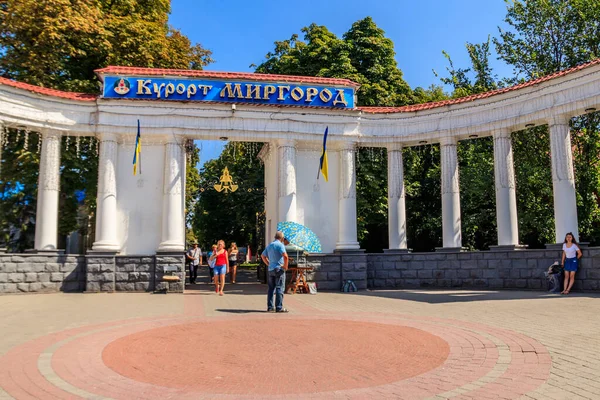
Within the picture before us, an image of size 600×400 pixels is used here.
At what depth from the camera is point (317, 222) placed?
A: 64.2 ft

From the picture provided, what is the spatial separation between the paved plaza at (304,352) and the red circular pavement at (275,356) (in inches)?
0.7

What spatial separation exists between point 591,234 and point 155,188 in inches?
782

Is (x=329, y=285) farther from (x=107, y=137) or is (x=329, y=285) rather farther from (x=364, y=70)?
(x=364, y=70)

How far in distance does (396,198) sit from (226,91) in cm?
775

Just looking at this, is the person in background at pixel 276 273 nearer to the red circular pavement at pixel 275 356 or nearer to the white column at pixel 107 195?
the red circular pavement at pixel 275 356

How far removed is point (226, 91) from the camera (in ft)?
60.8

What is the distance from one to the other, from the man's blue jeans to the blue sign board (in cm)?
857

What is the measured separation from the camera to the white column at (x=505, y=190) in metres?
18.0

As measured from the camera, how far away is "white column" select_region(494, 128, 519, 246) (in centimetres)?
1800

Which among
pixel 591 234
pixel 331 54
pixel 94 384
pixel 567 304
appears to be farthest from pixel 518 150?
pixel 94 384

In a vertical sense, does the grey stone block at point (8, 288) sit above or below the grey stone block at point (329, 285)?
above

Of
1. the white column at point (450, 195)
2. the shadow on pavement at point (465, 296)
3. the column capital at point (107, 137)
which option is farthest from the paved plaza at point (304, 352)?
the column capital at point (107, 137)

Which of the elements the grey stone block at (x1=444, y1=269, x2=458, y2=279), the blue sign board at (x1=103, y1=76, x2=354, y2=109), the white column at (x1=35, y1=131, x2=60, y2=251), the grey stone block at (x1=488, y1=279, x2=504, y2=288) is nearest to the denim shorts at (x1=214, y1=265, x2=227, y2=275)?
the white column at (x1=35, y1=131, x2=60, y2=251)

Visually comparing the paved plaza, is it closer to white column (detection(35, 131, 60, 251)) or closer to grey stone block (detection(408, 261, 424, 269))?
white column (detection(35, 131, 60, 251))
